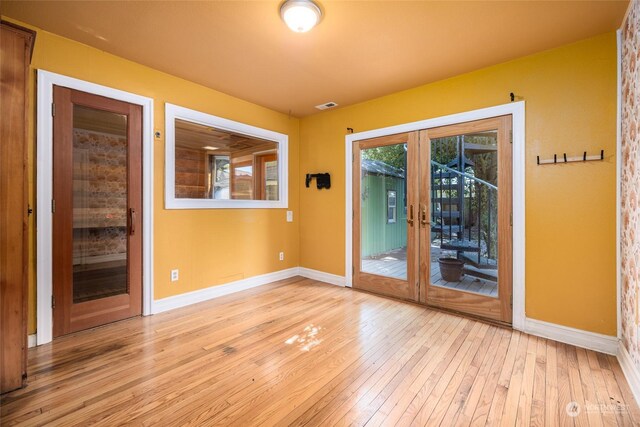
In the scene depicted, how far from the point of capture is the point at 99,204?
2.75 m

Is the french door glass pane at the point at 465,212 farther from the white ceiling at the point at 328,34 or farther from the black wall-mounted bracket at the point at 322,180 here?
the black wall-mounted bracket at the point at 322,180

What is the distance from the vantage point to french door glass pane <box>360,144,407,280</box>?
3.62 meters

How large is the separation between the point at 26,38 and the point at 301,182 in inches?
133

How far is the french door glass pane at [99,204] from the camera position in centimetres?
263

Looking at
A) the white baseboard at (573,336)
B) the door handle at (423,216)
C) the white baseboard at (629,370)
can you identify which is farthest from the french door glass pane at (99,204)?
the white baseboard at (629,370)

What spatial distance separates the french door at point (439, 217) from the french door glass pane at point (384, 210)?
0.01 metres

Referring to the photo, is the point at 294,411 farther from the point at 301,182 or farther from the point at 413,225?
the point at 301,182

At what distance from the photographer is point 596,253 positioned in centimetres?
241

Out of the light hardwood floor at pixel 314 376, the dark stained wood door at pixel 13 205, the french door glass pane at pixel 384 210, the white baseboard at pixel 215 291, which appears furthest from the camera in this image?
the french door glass pane at pixel 384 210

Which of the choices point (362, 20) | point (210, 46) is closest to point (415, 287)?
point (362, 20)

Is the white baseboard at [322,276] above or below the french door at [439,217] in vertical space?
below

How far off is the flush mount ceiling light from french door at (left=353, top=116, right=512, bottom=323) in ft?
6.12

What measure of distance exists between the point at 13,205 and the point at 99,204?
3.08 feet

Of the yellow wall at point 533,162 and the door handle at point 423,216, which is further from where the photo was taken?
the door handle at point 423,216
